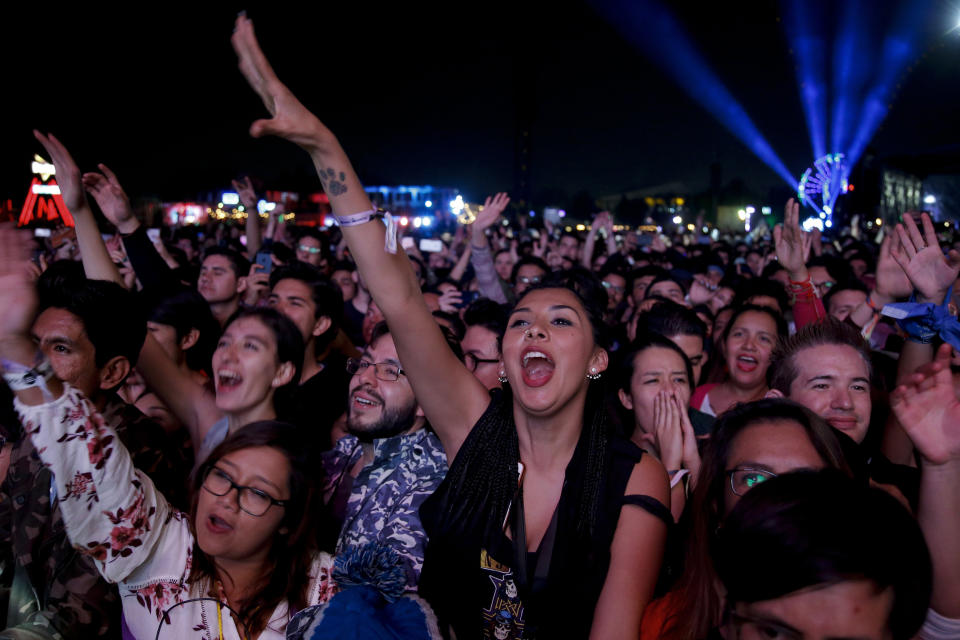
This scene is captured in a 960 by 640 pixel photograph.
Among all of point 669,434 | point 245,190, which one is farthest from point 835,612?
point 245,190

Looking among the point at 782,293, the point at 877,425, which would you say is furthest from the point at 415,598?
the point at 782,293

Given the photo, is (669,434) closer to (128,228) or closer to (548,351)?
(548,351)

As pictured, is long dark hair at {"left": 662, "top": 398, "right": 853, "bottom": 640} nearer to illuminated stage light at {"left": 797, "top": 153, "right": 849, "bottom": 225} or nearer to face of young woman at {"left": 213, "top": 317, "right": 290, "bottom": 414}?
face of young woman at {"left": 213, "top": 317, "right": 290, "bottom": 414}

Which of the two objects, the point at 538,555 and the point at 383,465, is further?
the point at 383,465

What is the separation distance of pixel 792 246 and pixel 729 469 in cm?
305

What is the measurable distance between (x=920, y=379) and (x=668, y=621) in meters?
1.04

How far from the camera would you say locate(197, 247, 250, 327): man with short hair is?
5.20 metres

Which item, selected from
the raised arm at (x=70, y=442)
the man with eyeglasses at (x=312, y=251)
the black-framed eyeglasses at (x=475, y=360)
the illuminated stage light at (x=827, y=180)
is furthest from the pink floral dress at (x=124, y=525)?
the illuminated stage light at (x=827, y=180)

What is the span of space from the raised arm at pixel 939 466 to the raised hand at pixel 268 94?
1936mm

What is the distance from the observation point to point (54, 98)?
9195 mm

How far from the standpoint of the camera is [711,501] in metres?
2.02

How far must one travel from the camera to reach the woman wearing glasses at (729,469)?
5.95 ft

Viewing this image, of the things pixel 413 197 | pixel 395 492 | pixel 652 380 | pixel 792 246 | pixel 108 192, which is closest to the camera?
pixel 395 492

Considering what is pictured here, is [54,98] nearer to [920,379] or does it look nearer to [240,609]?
[240,609]
